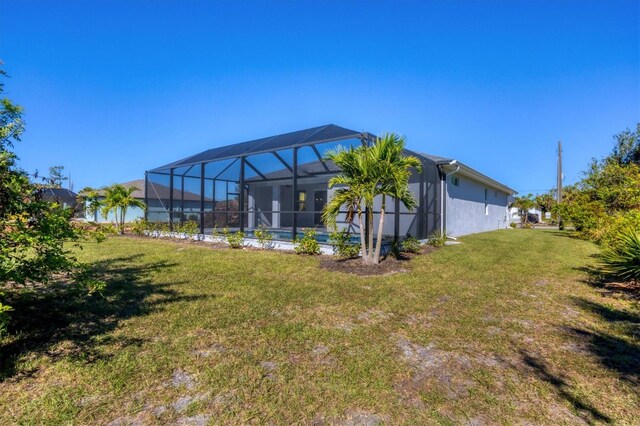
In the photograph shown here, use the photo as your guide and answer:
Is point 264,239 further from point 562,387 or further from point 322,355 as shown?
point 562,387

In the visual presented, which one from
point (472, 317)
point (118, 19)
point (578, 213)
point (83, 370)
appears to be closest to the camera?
point (83, 370)

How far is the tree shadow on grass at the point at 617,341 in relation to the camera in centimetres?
279

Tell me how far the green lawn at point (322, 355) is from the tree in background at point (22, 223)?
31.0 inches

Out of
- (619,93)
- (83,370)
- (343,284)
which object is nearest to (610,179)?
(619,93)

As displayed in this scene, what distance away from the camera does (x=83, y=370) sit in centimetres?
260

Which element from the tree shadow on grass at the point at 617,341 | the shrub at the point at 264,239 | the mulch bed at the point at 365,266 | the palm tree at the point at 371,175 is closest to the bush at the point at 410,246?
the mulch bed at the point at 365,266

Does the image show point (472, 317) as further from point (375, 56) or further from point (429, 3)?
point (375, 56)

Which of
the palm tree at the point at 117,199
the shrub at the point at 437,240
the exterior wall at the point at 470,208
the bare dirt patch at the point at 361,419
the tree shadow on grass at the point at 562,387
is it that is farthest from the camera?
the palm tree at the point at 117,199

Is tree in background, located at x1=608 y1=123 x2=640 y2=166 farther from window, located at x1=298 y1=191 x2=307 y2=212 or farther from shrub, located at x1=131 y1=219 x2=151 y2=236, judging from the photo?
shrub, located at x1=131 y1=219 x2=151 y2=236

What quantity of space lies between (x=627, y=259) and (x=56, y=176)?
8939 millimetres

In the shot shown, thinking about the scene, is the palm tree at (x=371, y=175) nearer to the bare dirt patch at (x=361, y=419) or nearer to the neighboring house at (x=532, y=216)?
the bare dirt patch at (x=361, y=419)

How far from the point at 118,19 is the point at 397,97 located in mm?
11402

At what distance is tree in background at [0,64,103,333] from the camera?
8.94 feet

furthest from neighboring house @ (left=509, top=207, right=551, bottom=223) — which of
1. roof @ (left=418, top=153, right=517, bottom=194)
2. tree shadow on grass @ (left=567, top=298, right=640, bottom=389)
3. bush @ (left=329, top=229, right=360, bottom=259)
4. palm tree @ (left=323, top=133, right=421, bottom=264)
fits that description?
tree shadow on grass @ (left=567, top=298, right=640, bottom=389)
